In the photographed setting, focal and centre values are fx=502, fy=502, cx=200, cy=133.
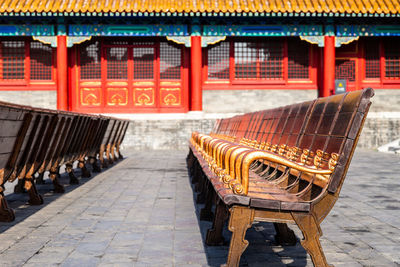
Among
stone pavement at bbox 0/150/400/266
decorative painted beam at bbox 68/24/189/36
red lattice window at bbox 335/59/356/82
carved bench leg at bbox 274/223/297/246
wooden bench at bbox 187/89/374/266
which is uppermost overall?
decorative painted beam at bbox 68/24/189/36

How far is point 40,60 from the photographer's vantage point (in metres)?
18.7

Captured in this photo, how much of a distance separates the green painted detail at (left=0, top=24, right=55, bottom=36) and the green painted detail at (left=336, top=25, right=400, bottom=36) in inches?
409

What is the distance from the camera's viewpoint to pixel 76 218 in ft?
17.0

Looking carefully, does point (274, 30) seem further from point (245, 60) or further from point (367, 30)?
point (367, 30)

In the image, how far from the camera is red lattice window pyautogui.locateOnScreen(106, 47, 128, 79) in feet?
60.5

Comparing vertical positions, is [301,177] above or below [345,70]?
below

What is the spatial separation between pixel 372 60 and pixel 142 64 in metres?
8.81

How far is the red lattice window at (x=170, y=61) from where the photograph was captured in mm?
18625

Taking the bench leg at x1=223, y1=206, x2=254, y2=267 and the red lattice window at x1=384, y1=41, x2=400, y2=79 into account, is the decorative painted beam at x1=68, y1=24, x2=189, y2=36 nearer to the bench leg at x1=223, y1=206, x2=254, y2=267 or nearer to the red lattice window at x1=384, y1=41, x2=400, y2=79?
the red lattice window at x1=384, y1=41, x2=400, y2=79

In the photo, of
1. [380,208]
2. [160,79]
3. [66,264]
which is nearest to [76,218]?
[66,264]

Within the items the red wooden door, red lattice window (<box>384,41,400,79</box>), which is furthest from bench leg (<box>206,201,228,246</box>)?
red lattice window (<box>384,41,400,79</box>)

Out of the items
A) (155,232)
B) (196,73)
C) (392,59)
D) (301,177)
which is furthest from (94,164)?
(392,59)

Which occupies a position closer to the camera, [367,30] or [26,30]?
[26,30]

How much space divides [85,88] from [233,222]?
642 inches
